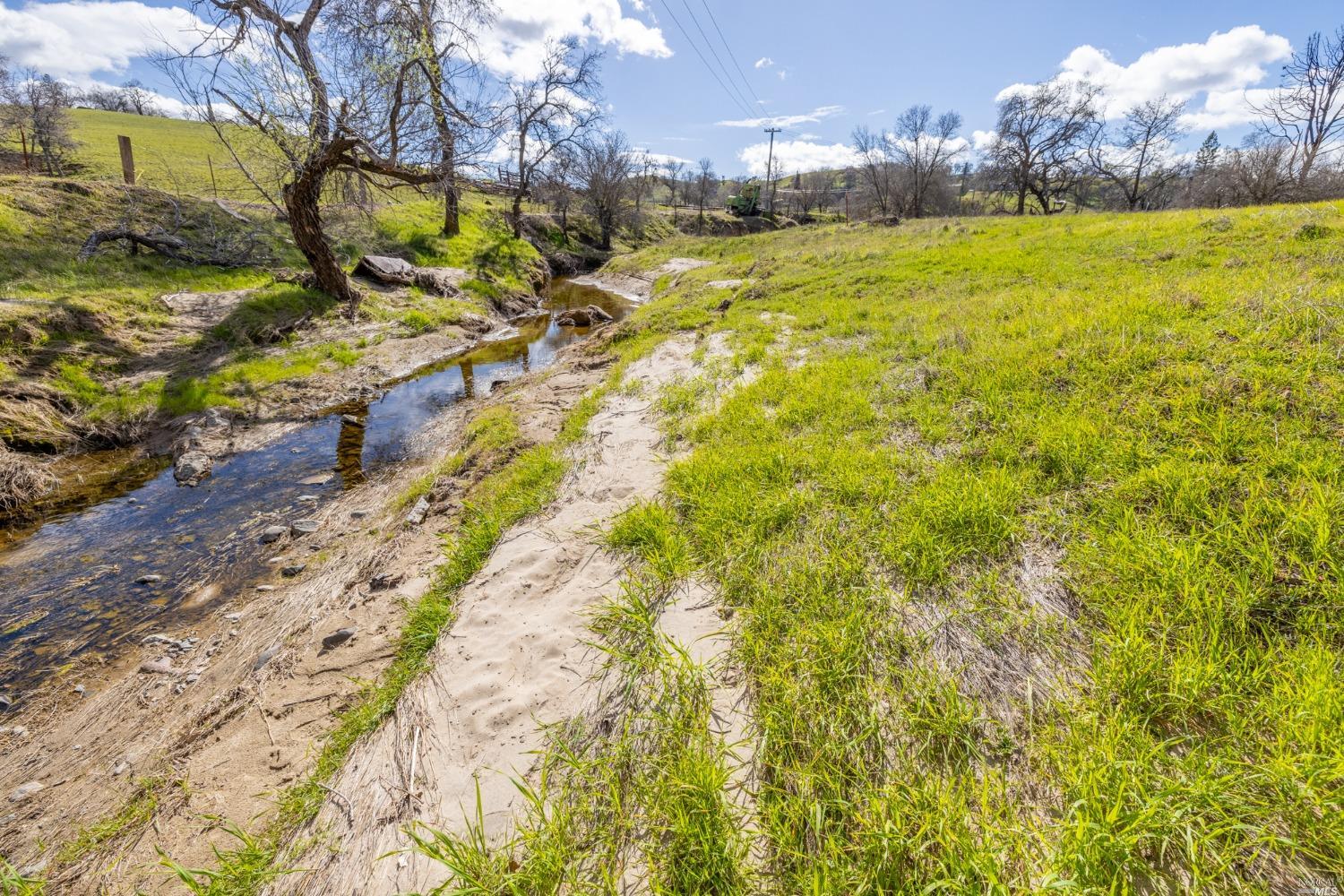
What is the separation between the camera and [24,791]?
10.2ft

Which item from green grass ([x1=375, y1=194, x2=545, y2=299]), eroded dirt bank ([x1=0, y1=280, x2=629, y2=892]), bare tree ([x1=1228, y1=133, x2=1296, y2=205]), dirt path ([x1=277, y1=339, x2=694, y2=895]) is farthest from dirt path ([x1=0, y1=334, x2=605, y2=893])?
bare tree ([x1=1228, y1=133, x2=1296, y2=205])

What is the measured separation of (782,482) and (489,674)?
302 centimetres

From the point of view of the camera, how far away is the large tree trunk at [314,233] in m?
12.4

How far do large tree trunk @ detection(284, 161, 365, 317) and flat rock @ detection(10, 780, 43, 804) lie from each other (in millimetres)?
13130

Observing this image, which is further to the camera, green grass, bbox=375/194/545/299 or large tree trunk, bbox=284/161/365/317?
green grass, bbox=375/194/545/299

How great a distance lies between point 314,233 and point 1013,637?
1748 centimetres

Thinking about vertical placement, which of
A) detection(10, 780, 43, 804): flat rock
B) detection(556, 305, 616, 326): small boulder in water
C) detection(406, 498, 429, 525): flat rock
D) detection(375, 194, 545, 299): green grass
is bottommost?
detection(10, 780, 43, 804): flat rock

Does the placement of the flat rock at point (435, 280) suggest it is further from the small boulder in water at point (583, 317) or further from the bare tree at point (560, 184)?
the bare tree at point (560, 184)

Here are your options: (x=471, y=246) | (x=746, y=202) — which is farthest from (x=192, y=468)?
(x=746, y=202)

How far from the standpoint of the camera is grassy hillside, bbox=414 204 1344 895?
188 centimetres

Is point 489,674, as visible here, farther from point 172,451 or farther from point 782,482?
point 172,451

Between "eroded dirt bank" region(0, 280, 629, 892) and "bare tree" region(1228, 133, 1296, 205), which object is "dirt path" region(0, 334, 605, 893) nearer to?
"eroded dirt bank" region(0, 280, 629, 892)

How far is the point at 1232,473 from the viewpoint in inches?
127

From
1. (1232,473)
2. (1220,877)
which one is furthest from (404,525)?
(1232,473)
